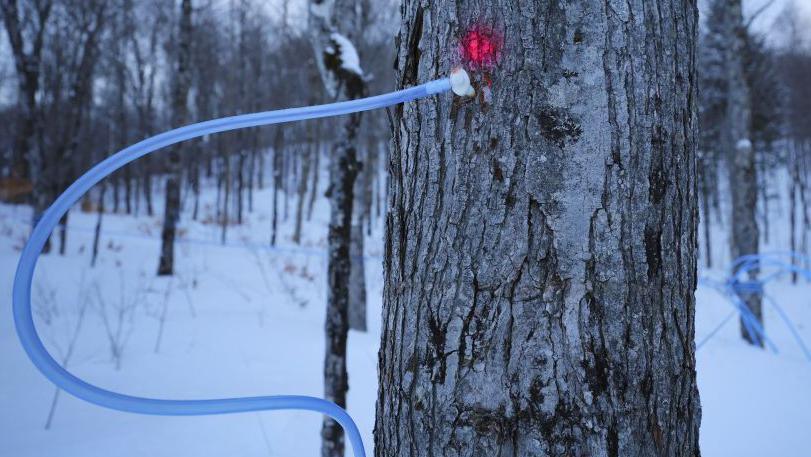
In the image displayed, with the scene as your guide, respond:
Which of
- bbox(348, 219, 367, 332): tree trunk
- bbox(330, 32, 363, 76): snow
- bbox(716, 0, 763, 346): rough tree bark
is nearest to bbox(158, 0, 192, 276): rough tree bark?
bbox(348, 219, 367, 332): tree trunk

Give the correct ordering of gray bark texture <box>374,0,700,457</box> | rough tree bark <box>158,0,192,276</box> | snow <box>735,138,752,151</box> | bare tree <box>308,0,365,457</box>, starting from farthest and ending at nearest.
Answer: rough tree bark <box>158,0,192,276</box> → snow <box>735,138,752,151</box> → bare tree <box>308,0,365,457</box> → gray bark texture <box>374,0,700,457</box>

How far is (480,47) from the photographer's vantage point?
872 mm

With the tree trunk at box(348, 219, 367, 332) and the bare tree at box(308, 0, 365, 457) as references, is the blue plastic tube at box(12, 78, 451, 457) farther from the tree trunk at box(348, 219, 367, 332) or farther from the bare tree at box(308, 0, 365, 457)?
the tree trunk at box(348, 219, 367, 332)

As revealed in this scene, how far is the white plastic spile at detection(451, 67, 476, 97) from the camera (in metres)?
0.85

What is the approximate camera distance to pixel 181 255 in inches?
420

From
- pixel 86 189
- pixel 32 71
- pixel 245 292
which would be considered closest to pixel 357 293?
pixel 245 292

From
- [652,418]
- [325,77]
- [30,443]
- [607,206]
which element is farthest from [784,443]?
[30,443]

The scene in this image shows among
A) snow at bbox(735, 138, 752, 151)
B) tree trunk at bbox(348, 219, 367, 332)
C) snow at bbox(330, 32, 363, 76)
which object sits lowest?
tree trunk at bbox(348, 219, 367, 332)

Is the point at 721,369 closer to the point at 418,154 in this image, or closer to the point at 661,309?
the point at 661,309

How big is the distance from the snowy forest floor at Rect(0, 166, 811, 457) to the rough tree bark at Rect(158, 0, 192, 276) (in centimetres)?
59

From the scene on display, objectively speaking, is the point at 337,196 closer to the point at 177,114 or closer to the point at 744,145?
the point at 744,145

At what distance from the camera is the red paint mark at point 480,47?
858 mm

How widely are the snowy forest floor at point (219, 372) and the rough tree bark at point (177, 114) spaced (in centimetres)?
59

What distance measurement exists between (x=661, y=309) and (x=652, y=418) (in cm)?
20
